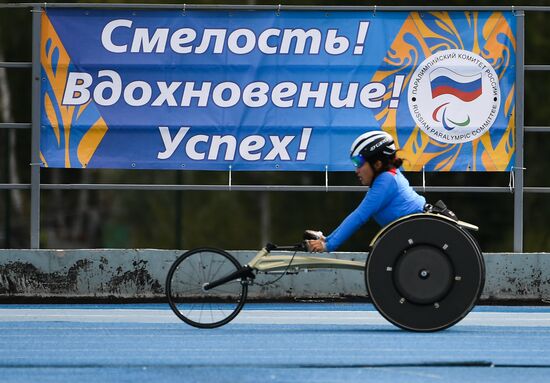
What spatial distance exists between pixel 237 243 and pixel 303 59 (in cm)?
2045

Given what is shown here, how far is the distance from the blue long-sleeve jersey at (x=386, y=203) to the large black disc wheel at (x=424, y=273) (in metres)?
A: 0.24

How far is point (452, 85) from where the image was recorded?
49.3 ft

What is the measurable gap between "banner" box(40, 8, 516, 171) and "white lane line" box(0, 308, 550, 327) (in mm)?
1905

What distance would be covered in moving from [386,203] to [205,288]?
1.57m

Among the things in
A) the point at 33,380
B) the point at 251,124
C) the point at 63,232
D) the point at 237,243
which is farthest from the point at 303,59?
the point at 63,232

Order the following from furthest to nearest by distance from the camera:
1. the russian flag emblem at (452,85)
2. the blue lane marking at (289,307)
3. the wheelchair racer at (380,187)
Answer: the russian flag emblem at (452,85)
the blue lane marking at (289,307)
the wheelchair racer at (380,187)

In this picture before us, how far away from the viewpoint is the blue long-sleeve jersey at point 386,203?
11.9m

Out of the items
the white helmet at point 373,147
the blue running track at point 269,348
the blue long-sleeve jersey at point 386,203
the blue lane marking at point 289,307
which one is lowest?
the blue running track at point 269,348

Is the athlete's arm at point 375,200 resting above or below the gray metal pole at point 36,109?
below

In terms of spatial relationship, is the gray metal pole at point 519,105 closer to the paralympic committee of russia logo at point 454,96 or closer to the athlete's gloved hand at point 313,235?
the paralympic committee of russia logo at point 454,96

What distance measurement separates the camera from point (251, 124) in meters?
15.1

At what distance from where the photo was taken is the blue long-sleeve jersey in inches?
469

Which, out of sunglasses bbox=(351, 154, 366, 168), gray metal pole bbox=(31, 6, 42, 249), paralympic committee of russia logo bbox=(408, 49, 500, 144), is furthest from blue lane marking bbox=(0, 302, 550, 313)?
sunglasses bbox=(351, 154, 366, 168)

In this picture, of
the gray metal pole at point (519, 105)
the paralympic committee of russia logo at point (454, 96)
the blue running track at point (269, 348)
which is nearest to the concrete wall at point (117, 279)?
the blue running track at point (269, 348)
